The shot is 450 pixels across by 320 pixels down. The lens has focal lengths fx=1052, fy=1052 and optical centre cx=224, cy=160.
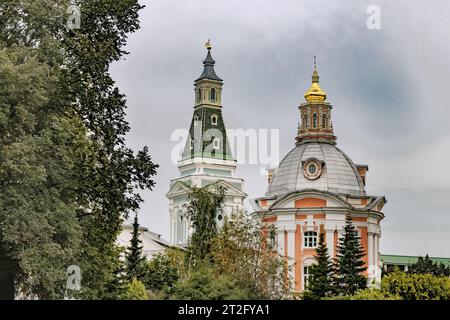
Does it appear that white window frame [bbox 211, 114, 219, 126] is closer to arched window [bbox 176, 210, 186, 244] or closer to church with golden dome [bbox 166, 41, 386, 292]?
arched window [bbox 176, 210, 186, 244]

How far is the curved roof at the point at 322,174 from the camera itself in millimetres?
72125

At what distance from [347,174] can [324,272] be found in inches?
938

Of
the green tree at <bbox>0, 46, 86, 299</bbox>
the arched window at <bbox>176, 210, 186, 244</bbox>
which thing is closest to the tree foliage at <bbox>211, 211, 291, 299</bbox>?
the green tree at <bbox>0, 46, 86, 299</bbox>

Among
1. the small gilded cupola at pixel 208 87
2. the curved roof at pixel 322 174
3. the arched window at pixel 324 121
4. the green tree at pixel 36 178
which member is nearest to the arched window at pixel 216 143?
the small gilded cupola at pixel 208 87

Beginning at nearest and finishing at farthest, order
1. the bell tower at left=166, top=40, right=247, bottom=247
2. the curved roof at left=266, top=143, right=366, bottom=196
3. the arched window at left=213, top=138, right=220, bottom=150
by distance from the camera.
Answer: the curved roof at left=266, top=143, right=366, bottom=196, the bell tower at left=166, top=40, right=247, bottom=247, the arched window at left=213, top=138, right=220, bottom=150

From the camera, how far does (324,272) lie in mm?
49688

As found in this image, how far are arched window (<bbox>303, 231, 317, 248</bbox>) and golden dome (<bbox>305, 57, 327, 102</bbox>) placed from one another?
11908mm

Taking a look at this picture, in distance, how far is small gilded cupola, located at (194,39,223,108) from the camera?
99688 mm

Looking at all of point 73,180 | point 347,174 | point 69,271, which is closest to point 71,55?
point 73,180

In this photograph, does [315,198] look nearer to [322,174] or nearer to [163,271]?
[322,174]

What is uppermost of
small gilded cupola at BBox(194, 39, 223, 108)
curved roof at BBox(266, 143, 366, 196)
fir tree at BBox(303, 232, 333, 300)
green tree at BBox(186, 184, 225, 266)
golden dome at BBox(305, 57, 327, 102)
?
small gilded cupola at BBox(194, 39, 223, 108)
